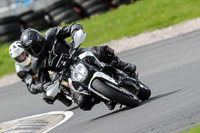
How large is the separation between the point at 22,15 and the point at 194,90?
14.6 m

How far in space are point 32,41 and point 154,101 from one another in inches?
80.0

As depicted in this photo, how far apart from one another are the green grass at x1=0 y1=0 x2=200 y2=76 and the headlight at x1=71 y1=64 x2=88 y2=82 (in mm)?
10720

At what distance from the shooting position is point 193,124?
17.6ft

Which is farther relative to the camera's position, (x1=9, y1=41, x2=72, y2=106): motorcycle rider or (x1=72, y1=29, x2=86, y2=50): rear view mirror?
(x1=9, y1=41, x2=72, y2=106): motorcycle rider

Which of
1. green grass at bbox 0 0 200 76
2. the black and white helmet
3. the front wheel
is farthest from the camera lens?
green grass at bbox 0 0 200 76

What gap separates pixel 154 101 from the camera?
7812 mm

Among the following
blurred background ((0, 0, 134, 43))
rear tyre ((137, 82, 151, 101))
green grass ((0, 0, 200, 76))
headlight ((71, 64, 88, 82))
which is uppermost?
headlight ((71, 64, 88, 82))

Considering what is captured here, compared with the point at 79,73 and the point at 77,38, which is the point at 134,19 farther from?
the point at 79,73

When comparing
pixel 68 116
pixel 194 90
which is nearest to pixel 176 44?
pixel 68 116

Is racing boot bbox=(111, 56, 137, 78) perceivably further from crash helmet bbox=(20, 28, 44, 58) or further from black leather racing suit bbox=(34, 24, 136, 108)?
crash helmet bbox=(20, 28, 44, 58)

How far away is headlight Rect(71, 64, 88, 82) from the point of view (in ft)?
24.1

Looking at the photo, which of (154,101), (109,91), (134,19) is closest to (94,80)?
(109,91)

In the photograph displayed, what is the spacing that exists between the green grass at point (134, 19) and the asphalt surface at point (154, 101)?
2570 millimetres

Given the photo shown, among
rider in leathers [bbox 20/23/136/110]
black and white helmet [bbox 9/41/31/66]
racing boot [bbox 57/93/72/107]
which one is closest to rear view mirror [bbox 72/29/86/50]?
rider in leathers [bbox 20/23/136/110]
